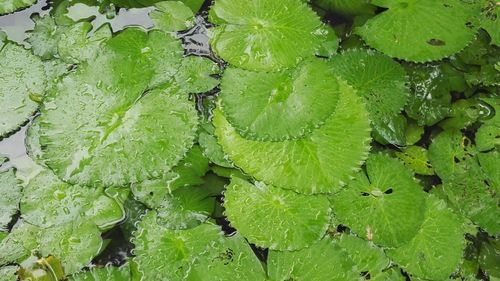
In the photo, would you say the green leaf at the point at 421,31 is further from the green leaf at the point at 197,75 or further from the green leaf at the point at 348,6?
the green leaf at the point at 197,75

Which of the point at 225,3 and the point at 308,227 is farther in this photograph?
the point at 225,3

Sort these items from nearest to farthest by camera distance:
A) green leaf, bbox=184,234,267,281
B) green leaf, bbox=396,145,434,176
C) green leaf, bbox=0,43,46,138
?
green leaf, bbox=184,234,267,281, green leaf, bbox=0,43,46,138, green leaf, bbox=396,145,434,176

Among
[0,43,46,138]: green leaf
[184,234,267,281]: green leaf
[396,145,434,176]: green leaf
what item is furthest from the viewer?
[396,145,434,176]: green leaf

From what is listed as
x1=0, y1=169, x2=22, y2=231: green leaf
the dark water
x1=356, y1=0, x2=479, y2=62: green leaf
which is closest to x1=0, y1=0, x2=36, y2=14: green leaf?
the dark water

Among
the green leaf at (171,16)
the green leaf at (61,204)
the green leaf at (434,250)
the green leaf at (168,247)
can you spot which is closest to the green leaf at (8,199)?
the green leaf at (61,204)

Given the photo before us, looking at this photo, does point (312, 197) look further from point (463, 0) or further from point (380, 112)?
point (463, 0)

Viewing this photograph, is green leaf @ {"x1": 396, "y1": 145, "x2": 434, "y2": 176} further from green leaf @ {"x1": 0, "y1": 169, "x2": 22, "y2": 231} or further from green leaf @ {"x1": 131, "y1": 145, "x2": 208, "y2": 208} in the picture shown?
green leaf @ {"x1": 0, "y1": 169, "x2": 22, "y2": 231}

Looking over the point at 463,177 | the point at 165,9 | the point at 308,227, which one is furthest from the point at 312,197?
the point at 165,9

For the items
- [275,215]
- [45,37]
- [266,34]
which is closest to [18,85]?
[45,37]
